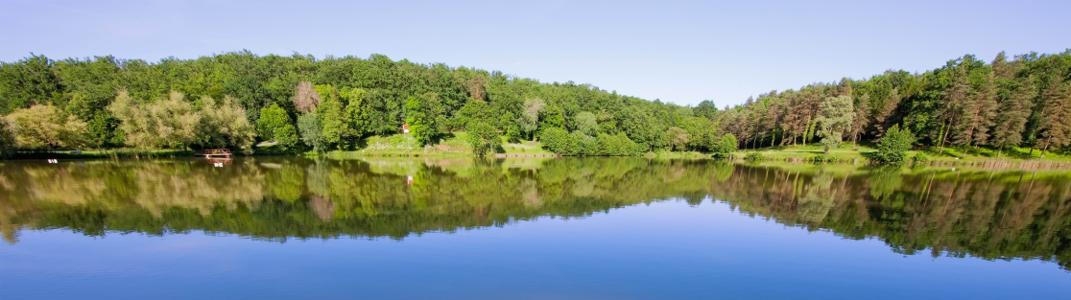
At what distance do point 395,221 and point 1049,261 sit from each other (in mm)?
26133

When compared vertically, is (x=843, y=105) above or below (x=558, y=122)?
above

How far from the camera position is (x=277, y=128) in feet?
196

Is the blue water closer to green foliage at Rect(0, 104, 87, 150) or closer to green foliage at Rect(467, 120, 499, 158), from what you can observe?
green foliage at Rect(0, 104, 87, 150)

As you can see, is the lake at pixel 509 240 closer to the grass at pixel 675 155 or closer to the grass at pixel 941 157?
the grass at pixel 941 157

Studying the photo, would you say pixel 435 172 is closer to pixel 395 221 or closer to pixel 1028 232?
pixel 395 221

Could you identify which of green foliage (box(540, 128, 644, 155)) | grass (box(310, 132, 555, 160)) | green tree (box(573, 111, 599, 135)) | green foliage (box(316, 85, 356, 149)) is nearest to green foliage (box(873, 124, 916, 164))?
green foliage (box(540, 128, 644, 155))

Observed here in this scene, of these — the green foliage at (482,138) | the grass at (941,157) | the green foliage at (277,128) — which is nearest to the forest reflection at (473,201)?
the grass at (941,157)

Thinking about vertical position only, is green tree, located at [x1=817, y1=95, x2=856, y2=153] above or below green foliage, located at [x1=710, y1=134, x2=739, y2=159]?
above

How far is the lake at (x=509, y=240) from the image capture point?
13172 millimetres

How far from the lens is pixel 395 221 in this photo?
20797mm

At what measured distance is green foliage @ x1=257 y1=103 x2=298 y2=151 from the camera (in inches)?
2328

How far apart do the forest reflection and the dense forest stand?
11085 millimetres

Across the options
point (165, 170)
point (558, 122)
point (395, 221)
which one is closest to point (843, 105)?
point (558, 122)

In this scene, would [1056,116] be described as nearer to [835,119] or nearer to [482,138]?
[835,119]
